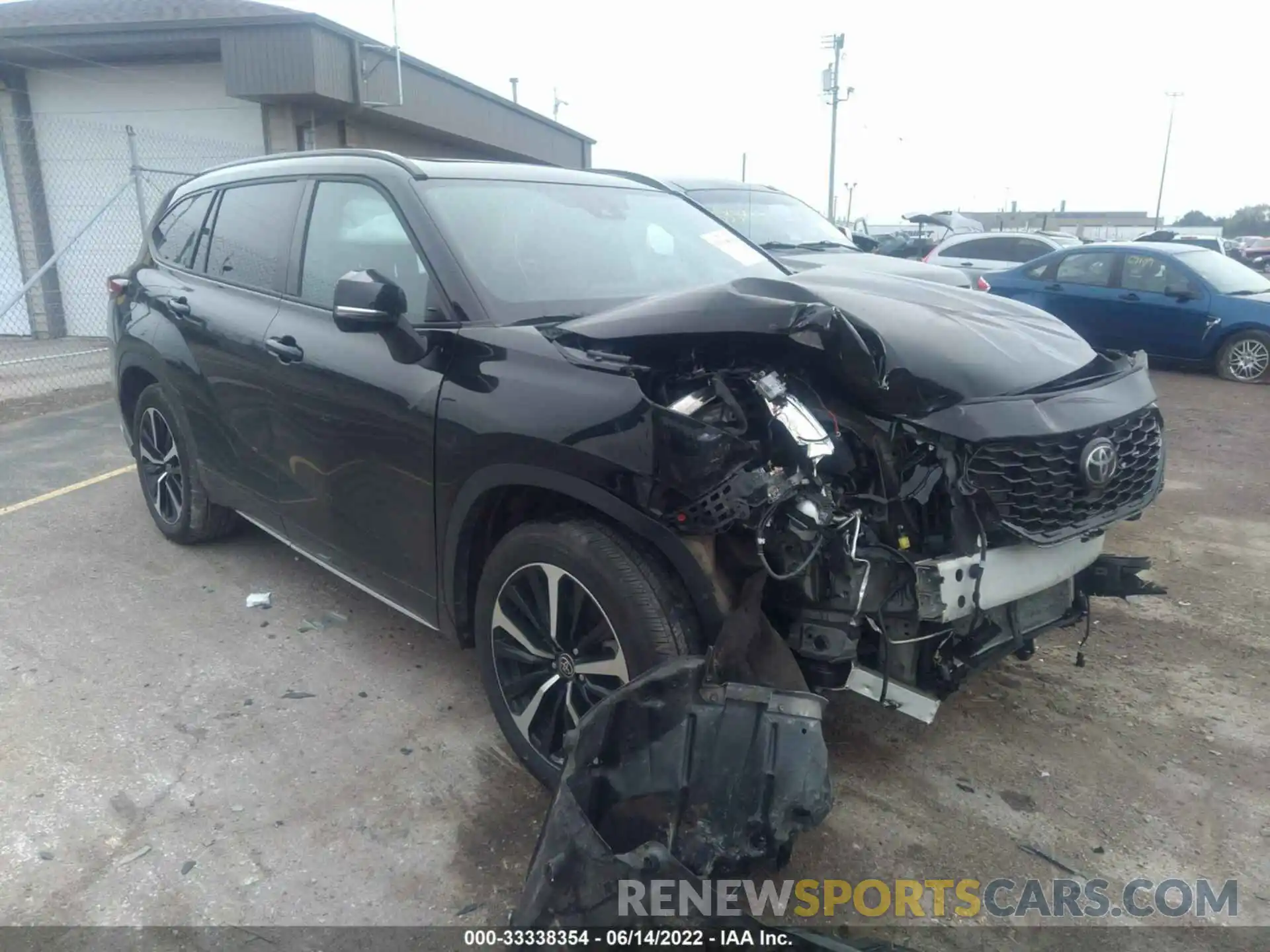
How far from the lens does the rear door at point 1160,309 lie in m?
10.4

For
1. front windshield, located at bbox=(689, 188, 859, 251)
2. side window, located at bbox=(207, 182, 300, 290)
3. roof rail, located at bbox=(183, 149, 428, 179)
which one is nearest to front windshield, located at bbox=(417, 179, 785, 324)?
roof rail, located at bbox=(183, 149, 428, 179)

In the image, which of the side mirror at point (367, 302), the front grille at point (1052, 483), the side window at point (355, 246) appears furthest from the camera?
the side window at point (355, 246)

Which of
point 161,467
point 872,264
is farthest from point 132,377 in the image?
point 872,264

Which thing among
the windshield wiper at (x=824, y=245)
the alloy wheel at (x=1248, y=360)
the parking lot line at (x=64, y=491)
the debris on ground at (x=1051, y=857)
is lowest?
the debris on ground at (x=1051, y=857)

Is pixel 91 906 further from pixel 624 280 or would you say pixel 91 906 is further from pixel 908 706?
pixel 624 280

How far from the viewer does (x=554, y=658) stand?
277 cm

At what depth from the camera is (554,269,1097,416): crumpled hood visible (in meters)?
2.41

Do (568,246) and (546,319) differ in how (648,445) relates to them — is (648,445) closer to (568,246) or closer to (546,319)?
(546,319)

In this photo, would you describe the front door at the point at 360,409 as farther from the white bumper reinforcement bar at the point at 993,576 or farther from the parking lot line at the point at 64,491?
the parking lot line at the point at 64,491

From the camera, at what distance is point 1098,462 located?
8.71ft

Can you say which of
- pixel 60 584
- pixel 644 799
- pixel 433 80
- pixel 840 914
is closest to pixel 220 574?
pixel 60 584

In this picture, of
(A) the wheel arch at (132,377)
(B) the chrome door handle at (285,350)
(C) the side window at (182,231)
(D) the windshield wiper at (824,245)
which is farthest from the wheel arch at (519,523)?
(D) the windshield wiper at (824,245)

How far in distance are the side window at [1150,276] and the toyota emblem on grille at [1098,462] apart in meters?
9.39

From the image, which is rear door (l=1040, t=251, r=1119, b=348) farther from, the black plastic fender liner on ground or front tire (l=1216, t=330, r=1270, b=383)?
the black plastic fender liner on ground
